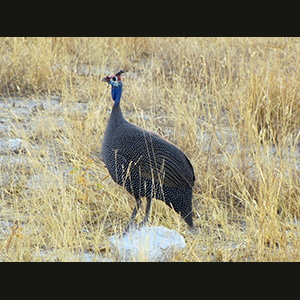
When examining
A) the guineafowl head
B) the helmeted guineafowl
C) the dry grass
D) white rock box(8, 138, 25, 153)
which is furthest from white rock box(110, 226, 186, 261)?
white rock box(8, 138, 25, 153)

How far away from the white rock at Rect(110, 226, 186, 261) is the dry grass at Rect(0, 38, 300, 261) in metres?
0.09

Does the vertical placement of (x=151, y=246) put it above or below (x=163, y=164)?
below

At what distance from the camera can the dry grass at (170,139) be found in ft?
10.1

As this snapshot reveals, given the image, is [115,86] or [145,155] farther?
[115,86]

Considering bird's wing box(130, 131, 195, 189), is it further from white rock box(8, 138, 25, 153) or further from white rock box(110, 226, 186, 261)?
white rock box(8, 138, 25, 153)

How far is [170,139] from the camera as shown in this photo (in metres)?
4.68

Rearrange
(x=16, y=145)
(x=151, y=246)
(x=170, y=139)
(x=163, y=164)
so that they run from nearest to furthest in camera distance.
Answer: (x=151, y=246)
(x=163, y=164)
(x=16, y=145)
(x=170, y=139)

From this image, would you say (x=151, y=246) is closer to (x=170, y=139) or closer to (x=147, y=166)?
(x=147, y=166)

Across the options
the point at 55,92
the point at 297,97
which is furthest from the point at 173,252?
the point at 55,92

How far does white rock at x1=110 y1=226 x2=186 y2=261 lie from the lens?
9.30 feet

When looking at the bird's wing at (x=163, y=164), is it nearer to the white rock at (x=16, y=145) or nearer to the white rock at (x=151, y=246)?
the white rock at (x=151, y=246)

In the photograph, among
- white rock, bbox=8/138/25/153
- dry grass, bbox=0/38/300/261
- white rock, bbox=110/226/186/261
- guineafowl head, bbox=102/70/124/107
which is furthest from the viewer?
white rock, bbox=8/138/25/153

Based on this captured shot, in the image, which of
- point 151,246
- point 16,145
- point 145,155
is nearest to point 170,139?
point 16,145

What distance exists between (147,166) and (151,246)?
52 cm
